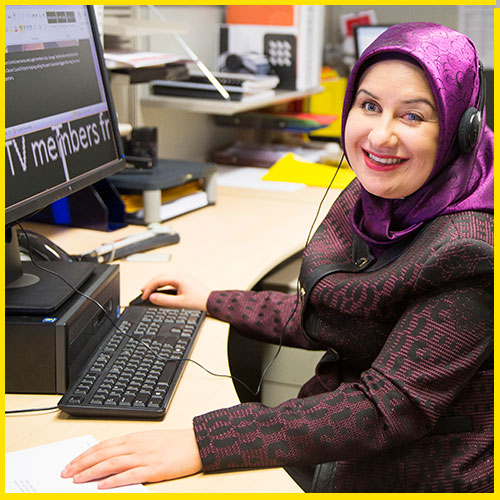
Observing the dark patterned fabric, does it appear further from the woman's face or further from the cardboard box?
the cardboard box

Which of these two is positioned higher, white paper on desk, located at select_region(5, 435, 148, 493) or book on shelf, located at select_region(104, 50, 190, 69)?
book on shelf, located at select_region(104, 50, 190, 69)

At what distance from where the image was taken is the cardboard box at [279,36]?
8.32ft

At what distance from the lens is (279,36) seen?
254 centimetres

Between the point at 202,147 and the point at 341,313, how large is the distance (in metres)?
1.71

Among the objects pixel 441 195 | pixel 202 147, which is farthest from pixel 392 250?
pixel 202 147

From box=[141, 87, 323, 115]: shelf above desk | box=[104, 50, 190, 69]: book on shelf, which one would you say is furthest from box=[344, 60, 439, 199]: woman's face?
box=[141, 87, 323, 115]: shelf above desk

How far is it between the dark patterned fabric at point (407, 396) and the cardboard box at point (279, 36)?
169 cm

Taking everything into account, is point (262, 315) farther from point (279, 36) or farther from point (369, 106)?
point (279, 36)

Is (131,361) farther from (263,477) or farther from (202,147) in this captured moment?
(202,147)

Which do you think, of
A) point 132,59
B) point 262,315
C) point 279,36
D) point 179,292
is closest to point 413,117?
point 262,315

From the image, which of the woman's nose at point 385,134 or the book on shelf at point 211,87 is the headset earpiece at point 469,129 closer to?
the woman's nose at point 385,134

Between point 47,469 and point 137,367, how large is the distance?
0.24m

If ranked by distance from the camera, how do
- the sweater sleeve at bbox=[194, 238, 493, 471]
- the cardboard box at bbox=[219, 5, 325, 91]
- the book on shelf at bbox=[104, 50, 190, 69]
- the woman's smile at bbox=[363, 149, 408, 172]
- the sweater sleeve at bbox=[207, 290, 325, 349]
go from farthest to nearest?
the cardboard box at bbox=[219, 5, 325, 91], the book on shelf at bbox=[104, 50, 190, 69], the sweater sleeve at bbox=[207, 290, 325, 349], the woman's smile at bbox=[363, 149, 408, 172], the sweater sleeve at bbox=[194, 238, 493, 471]

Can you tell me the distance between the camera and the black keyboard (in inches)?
35.6
